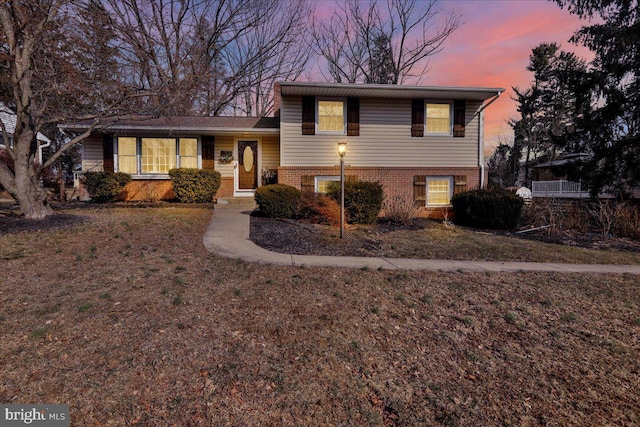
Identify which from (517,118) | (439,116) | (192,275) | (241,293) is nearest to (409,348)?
(241,293)

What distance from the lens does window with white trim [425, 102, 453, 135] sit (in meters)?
12.5

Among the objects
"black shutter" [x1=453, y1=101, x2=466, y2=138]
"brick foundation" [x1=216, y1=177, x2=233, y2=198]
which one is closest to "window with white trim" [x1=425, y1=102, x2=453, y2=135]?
"black shutter" [x1=453, y1=101, x2=466, y2=138]

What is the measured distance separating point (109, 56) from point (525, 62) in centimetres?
3621

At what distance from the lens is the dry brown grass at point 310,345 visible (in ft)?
7.25

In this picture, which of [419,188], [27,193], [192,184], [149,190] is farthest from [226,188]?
[419,188]

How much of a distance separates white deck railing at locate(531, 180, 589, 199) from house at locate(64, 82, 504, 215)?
15273 millimetres

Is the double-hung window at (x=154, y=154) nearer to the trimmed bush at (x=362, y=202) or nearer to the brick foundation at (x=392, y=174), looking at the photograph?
the brick foundation at (x=392, y=174)

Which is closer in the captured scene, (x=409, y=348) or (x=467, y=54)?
(x=409, y=348)

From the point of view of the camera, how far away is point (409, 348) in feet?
9.90

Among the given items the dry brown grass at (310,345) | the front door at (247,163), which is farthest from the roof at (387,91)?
the dry brown grass at (310,345)

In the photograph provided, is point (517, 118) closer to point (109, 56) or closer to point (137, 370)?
point (109, 56)

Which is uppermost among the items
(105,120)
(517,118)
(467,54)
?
(517,118)

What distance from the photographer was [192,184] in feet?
39.5

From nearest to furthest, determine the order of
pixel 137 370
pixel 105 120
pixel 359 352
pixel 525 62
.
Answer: pixel 137 370 < pixel 359 352 < pixel 105 120 < pixel 525 62
